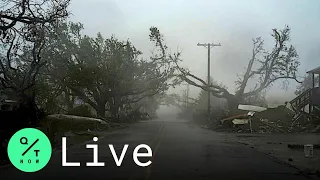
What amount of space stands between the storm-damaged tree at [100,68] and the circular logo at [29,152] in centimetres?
2757

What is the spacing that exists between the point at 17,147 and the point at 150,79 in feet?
148

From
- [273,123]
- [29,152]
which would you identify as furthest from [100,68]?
[29,152]

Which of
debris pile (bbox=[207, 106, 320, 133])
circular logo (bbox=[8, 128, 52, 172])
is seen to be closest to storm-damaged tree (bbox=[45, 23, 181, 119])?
debris pile (bbox=[207, 106, 320, 133])

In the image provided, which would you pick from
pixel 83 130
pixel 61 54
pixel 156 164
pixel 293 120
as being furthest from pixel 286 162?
pixel 61 54

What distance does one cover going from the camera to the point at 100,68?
4588 centimetres

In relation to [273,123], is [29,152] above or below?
below

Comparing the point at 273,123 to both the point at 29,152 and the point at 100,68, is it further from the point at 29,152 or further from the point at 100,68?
the point at 29,152

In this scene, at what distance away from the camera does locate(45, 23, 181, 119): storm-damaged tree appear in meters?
43.2

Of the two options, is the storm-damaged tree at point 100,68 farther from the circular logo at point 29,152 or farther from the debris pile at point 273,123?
the circular logo at point 29,152

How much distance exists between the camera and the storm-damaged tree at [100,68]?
43188 mm

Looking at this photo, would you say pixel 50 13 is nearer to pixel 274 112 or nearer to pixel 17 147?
pixel 17 147

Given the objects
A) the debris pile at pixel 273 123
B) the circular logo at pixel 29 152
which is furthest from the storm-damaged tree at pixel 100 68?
the circular logo at pixel 29 152

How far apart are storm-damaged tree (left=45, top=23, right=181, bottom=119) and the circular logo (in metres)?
27.6

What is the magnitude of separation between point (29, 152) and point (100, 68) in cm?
3505
